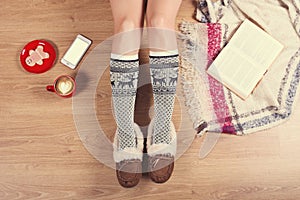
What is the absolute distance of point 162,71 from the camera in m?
1.01

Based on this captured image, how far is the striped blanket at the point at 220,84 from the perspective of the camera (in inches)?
47.8

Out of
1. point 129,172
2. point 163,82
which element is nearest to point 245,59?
point 163,82

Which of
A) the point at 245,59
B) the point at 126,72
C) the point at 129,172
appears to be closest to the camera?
the point at 126,72

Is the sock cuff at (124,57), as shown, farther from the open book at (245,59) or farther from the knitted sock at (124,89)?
the open book at (245,59)

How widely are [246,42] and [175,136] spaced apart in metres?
0.40

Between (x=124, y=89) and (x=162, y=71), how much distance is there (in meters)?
0.12

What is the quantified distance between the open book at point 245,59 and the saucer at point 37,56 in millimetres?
527

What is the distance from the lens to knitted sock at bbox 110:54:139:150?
1012 mm

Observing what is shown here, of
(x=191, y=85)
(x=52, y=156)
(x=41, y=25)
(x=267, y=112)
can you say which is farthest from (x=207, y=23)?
(x=52, y=156)

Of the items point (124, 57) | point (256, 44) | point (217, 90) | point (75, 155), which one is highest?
point (124, 57)

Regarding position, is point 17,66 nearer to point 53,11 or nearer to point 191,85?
point 53,11

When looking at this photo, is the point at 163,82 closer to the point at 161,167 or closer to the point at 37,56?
the point at 161,167

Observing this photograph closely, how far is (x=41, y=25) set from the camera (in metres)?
1.28

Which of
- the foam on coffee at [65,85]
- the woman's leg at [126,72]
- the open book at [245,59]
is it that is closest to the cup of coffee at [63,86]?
the foam on coffee at [65,85]
